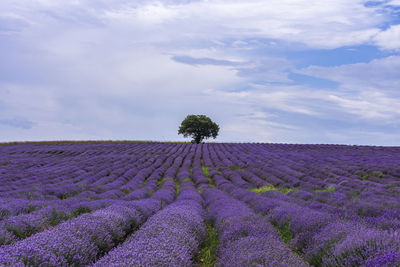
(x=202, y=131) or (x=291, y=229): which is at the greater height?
(x=202, y=131)

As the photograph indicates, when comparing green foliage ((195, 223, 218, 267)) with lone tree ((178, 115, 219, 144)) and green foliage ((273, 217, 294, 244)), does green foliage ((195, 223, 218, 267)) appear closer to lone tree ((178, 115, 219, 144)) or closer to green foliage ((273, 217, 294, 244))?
green foliage ((273, 217, 294, 244))

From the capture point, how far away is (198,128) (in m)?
50.3

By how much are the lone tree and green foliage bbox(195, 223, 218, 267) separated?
4415cm

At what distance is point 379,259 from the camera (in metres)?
2.91

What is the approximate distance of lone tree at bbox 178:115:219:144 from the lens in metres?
50.2

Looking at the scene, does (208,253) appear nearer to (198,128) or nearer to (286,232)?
(286,232)

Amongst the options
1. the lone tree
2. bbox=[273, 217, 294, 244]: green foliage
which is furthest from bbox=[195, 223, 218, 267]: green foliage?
the lone tree

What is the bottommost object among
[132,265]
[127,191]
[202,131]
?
[127,191]

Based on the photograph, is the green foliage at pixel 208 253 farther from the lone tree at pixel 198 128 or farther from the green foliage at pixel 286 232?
the lone tree at pixel 198 128

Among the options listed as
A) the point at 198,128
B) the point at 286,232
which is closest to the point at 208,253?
the point at 286,232

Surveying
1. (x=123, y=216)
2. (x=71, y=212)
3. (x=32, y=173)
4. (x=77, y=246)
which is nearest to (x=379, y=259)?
(x=77, y=246)

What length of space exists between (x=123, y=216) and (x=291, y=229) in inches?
126

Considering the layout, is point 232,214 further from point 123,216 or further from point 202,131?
point 202,131

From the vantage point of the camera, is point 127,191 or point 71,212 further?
point 127,191
